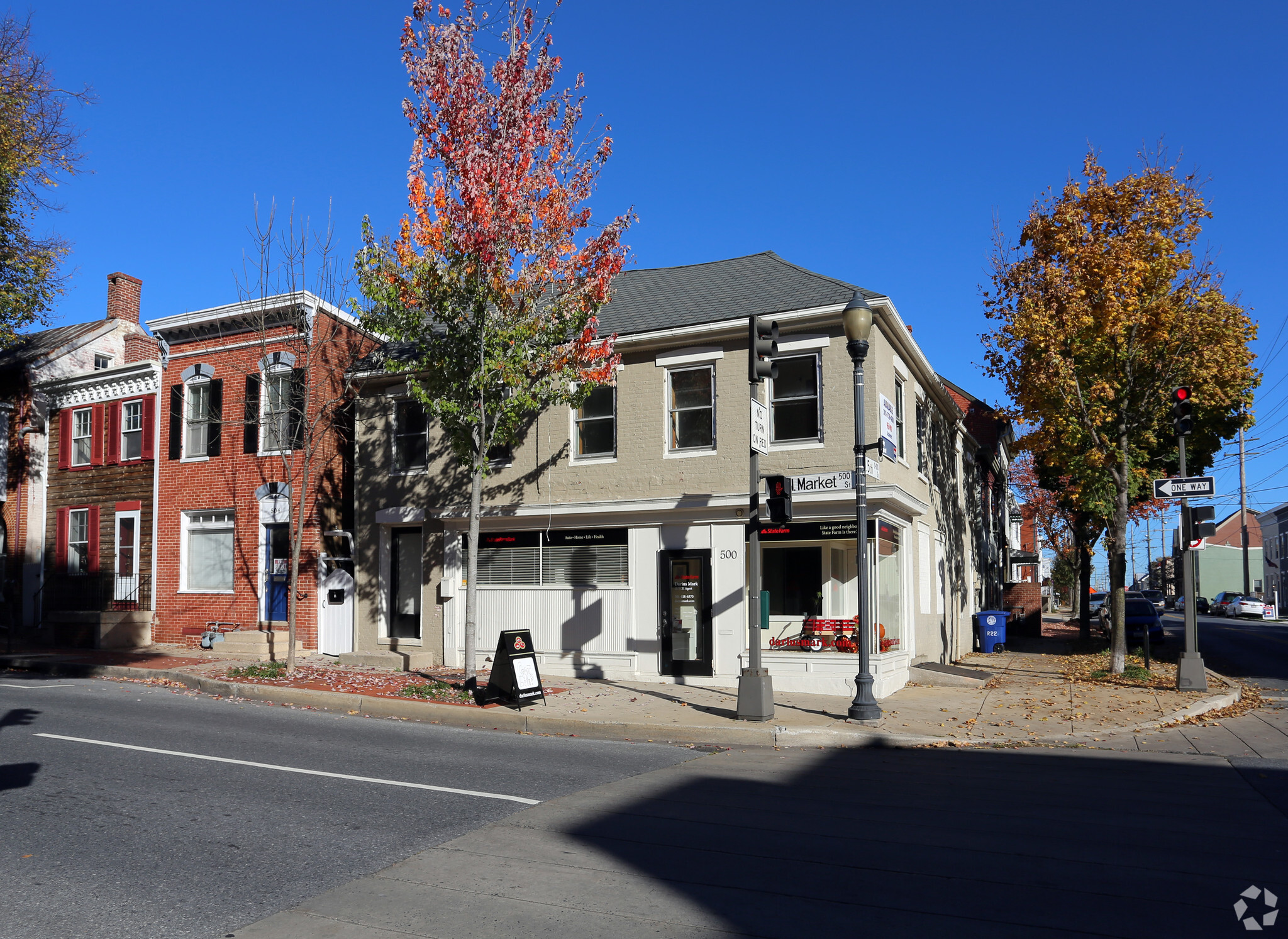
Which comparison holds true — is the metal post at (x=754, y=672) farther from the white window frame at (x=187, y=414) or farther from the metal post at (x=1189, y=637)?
the white window frame at (x=187, y=414)

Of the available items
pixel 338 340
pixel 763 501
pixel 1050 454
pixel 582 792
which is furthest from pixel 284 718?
pixel 1050 454

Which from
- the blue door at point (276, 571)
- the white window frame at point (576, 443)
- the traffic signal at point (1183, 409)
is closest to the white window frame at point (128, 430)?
the blue door at point (276, 571)

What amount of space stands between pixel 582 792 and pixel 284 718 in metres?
6.52

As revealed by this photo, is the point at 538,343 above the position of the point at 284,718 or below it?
above

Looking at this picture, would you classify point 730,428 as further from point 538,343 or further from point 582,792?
point 582,792

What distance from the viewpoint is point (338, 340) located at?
21.3m

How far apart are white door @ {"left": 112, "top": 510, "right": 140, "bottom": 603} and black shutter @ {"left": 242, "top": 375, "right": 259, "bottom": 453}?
4341 mm

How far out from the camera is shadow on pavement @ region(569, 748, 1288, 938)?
17.4ft

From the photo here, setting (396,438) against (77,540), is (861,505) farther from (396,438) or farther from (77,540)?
(77,540)

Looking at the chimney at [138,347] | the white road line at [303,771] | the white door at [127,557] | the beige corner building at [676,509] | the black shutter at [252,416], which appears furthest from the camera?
the chimney at [138,347]

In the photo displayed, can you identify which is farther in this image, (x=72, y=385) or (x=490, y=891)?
(x=72, y=385)

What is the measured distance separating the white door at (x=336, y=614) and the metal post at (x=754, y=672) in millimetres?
10780

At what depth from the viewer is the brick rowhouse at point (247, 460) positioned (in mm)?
20641

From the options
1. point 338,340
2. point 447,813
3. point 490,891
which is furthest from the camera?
point 338,340
